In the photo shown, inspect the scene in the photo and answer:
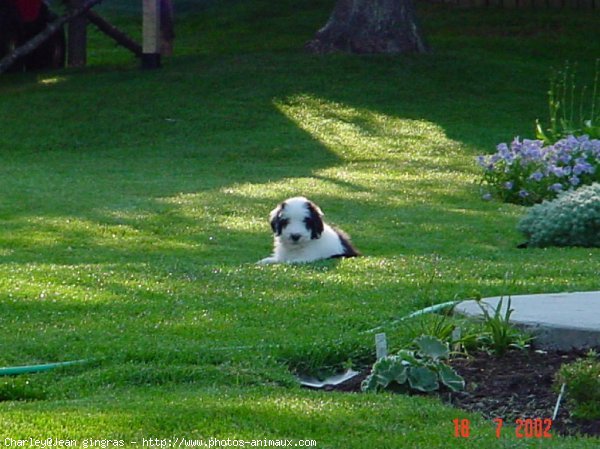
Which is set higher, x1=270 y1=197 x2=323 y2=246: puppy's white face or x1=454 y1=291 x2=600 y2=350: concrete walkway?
x1=454 y1=291 x2=600 y2=350: concrete walkway

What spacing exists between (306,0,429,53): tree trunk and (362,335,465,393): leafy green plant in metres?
19.0

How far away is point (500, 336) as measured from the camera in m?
6.75

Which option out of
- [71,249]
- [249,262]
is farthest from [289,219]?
[71,249]

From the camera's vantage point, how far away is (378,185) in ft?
54.9

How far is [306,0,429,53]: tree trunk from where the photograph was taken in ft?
81.5

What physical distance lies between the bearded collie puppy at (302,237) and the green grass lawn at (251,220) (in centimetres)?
61

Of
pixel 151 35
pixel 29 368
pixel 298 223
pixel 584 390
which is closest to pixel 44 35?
pixel 151 35

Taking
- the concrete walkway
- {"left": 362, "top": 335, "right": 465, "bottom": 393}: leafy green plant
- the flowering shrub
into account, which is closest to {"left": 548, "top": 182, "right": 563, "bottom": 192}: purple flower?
the flowering shrub

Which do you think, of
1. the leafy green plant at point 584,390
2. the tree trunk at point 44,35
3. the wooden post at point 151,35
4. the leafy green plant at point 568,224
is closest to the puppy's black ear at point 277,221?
the leafy green plant at point 568,224

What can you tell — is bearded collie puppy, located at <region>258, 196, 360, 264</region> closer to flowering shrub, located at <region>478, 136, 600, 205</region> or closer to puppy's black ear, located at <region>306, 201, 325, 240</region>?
puppy's black ear, located at <region>306, 201, 325, 240</region>

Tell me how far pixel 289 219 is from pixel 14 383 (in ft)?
15.3

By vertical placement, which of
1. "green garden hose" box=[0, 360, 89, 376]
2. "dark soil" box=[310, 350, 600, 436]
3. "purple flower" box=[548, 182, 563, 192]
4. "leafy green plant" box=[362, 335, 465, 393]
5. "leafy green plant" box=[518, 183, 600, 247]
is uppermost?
"leafy green plant" box=[362, 335, 465, 393]

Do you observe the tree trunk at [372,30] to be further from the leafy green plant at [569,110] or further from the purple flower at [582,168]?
the purple flower at [582,168]

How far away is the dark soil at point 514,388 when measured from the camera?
18.9 ft
